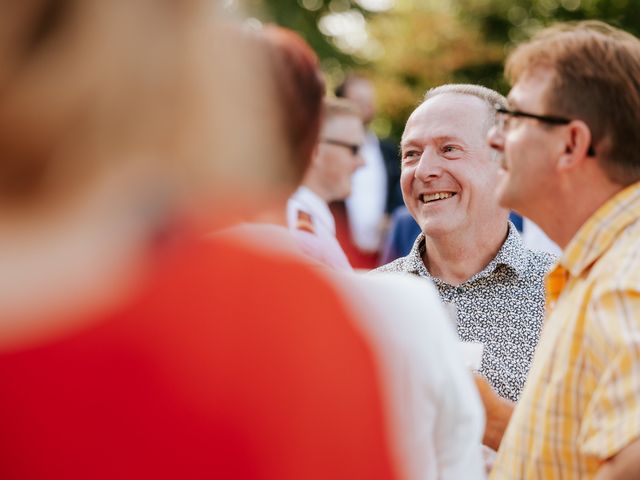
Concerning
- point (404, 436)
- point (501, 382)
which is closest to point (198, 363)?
point (404, 436)

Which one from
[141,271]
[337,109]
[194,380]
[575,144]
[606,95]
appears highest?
[141,271]

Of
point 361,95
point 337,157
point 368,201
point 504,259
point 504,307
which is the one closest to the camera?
point 504,307

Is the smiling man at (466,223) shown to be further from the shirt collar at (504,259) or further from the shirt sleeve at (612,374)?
the shirt sleeve at (612,374)

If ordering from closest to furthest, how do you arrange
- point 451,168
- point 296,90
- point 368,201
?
point 296,90 → point 451,168 → point 368,201

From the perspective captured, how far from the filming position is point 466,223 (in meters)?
3.50

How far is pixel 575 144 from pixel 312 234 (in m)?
1.06

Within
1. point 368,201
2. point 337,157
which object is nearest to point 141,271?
point 337,157

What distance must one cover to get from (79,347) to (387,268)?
2.74 metres

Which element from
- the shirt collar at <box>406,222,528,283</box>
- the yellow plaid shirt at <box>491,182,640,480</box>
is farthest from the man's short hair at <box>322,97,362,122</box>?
the yellow plaid shirt at <box>491,182,640,480</box>

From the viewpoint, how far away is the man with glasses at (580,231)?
1725 millimetres

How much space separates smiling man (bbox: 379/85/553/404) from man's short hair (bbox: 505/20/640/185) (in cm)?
127

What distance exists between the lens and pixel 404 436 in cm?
130

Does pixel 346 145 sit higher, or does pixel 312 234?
pixel 312 234

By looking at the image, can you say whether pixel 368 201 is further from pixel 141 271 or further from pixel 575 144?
pixel 141 271
